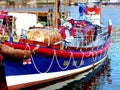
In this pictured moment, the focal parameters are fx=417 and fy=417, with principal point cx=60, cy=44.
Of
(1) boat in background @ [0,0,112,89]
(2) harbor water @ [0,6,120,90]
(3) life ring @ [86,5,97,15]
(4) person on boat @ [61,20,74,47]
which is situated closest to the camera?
(1) boat in background @ [0,0,112,89]

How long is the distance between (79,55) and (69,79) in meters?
1.46

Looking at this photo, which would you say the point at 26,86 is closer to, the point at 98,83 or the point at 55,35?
the point at 55,35

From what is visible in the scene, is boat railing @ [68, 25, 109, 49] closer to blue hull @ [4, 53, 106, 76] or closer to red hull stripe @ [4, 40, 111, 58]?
red hull stripe @ [4, 40, 111, 58]

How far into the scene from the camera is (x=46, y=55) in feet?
65.4

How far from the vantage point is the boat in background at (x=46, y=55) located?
1862 cm

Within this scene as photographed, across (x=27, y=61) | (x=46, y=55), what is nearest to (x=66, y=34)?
(x=46, y=55)

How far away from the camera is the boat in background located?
1862 cm

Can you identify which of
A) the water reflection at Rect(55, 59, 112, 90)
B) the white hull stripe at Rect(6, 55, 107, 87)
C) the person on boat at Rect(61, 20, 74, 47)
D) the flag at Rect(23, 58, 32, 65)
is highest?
the person on boat at Rect(61, 20, 74, 47)

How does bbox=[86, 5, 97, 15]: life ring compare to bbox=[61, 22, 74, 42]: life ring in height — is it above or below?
above

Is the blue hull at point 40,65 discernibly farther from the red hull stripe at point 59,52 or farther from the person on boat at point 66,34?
the person on boat at point 66,34

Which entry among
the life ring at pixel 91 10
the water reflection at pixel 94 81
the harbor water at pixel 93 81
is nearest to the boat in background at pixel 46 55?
the harbor water at pixel 93 81

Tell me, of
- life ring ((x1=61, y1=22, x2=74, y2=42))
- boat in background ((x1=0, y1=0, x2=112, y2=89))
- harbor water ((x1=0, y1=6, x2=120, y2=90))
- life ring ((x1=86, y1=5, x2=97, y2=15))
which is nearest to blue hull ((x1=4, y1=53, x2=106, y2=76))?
boat in background ((x1=0, y1=0, x2=112, y2=89))

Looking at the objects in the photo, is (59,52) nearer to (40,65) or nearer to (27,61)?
(40,65)

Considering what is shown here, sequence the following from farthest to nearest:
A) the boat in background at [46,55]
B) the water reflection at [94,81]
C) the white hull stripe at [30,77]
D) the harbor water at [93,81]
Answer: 1. the water reflection at [94,81]
2. the harbor water at [93,81]
3. the white hull stripe at [30,77]
4. the boat in background at [46,55]
